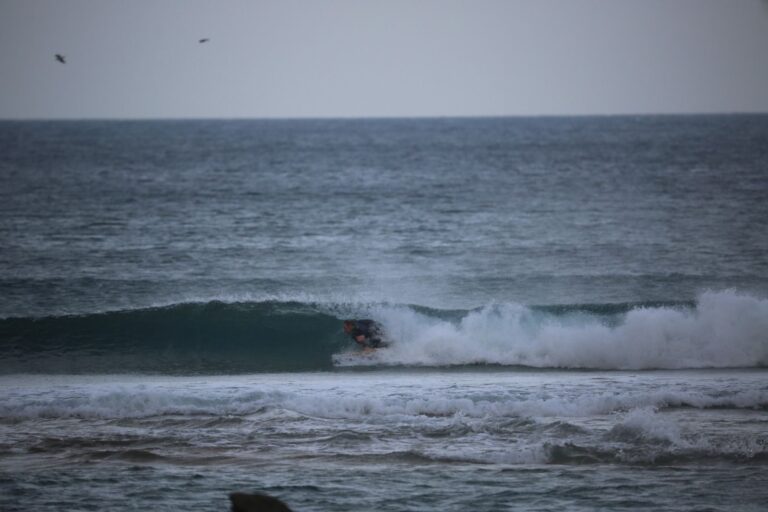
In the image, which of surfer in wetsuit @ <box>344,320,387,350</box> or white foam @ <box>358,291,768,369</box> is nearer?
white foam @ <box>358,291,768,369</box>

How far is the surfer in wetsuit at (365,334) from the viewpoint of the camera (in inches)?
715

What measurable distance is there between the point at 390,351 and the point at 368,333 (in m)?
0.62

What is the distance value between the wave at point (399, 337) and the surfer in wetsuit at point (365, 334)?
0.31 m

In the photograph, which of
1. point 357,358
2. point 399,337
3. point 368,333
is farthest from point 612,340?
point 357,358

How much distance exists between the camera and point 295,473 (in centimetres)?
1026

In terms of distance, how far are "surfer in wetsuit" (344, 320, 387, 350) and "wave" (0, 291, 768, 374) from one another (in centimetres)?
31

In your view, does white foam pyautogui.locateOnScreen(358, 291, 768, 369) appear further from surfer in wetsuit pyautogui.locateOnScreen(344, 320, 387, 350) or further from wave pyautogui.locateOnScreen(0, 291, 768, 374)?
surfer in wetsuit pyautogui.locateOnScreen(344, 320, 387, 350)

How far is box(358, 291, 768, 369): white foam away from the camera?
56.4 feet

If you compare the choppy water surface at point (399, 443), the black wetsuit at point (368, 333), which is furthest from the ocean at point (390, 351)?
the black wetsuit at point (368, 333)

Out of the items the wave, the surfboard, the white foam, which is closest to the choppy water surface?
the white foam

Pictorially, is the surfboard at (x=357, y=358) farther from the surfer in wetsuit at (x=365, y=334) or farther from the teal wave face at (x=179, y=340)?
the teal wave face at (x=179, y=340)

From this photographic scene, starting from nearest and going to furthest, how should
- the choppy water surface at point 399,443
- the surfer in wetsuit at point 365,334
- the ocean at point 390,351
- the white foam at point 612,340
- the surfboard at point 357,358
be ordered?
the choppy water surface at point 399,443 < the ocean at point 390,351 < the white foam at point 612,340 < the surfboard at point 357,358 < the surfer in wetsuit at point 365,334

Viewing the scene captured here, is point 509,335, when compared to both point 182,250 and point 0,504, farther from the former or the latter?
point 182,250

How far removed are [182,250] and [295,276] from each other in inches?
215
